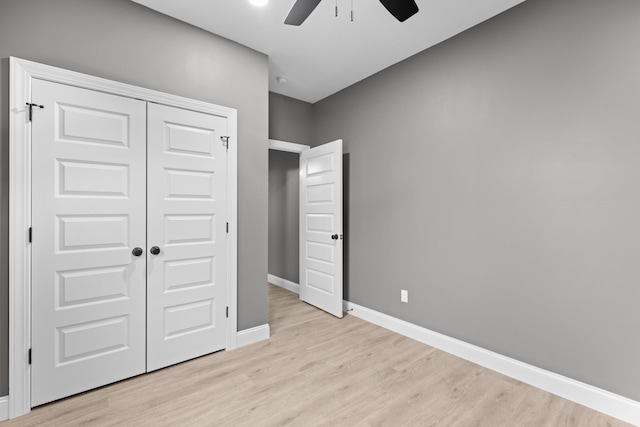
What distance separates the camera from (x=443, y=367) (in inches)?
93.1

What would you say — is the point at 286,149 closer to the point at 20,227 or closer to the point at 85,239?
the point at 85,239

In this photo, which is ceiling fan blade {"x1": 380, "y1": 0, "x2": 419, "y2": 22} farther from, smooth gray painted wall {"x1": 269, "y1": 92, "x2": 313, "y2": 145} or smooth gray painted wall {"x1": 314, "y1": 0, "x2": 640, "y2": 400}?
smooth gray painted wall {"x1": 269, "y1": 92, "x2": 313, "y2": 145}

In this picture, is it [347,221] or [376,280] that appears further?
[347,221]

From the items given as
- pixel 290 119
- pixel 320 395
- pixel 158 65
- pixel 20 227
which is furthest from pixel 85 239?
pixel 290 119

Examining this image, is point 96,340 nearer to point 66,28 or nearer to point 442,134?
point 66,28

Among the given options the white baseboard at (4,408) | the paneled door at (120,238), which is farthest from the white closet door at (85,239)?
the white baseboard at (4,408)

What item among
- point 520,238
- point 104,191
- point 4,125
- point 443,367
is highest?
point 4,125

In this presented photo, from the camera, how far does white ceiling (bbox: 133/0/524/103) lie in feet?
7.32

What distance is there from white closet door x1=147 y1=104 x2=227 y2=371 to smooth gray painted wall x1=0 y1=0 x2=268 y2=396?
217mm

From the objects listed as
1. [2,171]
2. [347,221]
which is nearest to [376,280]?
[347,221]

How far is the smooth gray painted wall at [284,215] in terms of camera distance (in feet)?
15.3

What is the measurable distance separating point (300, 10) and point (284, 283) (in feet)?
13.0

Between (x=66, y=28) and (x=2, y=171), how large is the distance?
3.48 ft

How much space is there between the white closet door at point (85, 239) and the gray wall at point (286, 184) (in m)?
1.99
